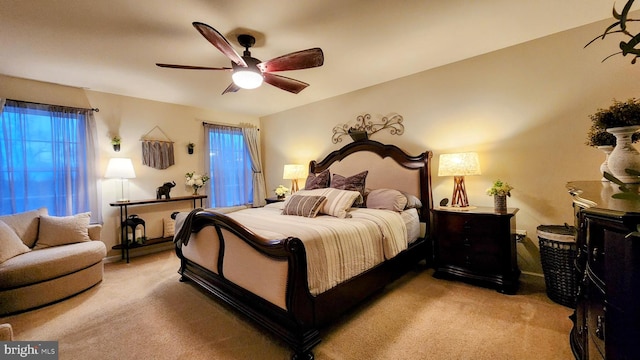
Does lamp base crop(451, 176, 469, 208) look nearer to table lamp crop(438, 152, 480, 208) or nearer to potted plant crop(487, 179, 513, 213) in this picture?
table lamp crop(438, 152, 480, 208)

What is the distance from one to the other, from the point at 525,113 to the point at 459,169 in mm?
905

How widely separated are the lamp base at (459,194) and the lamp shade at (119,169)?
4.43m

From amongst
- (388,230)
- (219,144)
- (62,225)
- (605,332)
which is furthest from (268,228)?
(219,144)

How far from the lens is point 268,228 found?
2211mm

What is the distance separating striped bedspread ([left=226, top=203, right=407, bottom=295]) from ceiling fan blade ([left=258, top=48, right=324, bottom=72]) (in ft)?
4.72

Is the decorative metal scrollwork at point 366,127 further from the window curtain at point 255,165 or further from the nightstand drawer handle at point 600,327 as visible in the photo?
the nightstand drawer handle at point 600,327

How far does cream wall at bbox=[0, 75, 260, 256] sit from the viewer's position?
136 inches

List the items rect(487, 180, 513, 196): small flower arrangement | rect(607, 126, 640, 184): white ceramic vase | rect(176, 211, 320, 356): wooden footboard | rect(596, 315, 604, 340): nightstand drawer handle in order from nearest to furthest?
1. rect(596, 315, 604, 340): nightstand drawer handle
2. rect(607, 126, 640, 184): white ceramic vase
3. rect(176, 211, 320, 356): wooden footboard
4. rect(487, 180, 513, 196): small flower arrangement

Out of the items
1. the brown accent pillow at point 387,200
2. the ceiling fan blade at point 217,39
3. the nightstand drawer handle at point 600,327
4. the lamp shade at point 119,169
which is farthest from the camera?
the lamp shade at point 119,169

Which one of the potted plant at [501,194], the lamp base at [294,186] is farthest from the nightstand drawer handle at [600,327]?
the lamp base at [294,186]

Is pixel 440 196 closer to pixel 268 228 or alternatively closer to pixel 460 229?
pixel 460 229

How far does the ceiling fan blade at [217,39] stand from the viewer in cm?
176

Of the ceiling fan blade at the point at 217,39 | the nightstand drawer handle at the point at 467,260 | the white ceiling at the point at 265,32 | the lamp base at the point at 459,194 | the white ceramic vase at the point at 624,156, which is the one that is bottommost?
the nightstand drawer handle at the point at 467,260

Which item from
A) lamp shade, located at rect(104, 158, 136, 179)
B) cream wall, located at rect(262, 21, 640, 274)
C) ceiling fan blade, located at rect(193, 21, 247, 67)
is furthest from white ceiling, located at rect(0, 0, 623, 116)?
lamp shade, located at rect(104, 158, 136, 179)
